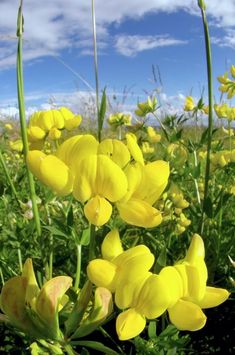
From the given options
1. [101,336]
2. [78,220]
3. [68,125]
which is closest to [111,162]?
[68,125]

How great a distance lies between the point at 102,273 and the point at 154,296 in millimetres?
96

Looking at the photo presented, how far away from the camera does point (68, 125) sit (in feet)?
4.93

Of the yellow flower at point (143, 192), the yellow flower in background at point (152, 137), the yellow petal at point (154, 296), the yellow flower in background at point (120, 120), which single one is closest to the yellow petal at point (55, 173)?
the yellow flower at point (143, 192)

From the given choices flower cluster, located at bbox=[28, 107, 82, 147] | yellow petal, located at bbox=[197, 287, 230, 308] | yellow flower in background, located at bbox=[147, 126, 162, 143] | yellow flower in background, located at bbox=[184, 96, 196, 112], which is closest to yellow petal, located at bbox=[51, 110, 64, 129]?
flower cluster, located at bbox=[28, 107, 82, 147]

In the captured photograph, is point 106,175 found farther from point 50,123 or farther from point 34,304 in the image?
point 50,123

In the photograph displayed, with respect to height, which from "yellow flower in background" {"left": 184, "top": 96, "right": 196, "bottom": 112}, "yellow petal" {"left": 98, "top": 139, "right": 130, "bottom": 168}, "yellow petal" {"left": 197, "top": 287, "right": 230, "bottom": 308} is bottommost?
"yellow flower in background" {"left": 184, "top": 96, "right": 196, "bottom": 112}

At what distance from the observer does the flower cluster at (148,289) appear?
839 mm

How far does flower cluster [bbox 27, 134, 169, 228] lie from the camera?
0.91 metres

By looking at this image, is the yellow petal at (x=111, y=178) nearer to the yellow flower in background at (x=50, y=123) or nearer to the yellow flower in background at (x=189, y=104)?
the yellow flower in background at (x=50, y=123)

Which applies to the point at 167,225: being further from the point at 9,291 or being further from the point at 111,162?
the point at 9,291

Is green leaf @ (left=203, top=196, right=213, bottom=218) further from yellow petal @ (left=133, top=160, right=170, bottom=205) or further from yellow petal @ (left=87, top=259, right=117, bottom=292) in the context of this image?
yellow petal @ (left=87, top=259, right=117, bottom=292)

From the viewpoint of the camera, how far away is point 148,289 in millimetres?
864

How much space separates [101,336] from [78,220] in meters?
0.55

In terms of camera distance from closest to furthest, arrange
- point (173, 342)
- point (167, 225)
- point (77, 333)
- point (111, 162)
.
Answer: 1. point (77, 333)
2. point (111, 162)
3. point (173, 342)
4. point (167, 225)
